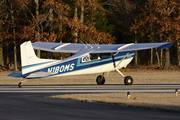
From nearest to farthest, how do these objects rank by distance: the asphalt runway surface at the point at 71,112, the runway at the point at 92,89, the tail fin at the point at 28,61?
1. the asphalt runway surface at the point at 71,112
2. the runway at the point at 92,89
3. the tail fin at the point at 28,61

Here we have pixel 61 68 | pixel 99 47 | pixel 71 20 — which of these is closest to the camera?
pixel 61 68

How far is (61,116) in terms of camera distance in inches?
404

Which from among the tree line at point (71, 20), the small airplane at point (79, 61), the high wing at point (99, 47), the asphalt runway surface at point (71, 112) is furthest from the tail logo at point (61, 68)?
the tree line at point (71, 20)

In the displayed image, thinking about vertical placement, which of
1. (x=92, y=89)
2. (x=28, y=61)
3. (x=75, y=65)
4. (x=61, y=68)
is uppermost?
(x=28, y=61)

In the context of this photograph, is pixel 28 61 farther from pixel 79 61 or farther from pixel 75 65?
pixel 79 61

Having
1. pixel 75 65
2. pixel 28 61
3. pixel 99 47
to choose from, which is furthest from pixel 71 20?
pixel 28 61

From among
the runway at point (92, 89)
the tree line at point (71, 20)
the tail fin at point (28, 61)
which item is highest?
the tree line at point (71, 20)

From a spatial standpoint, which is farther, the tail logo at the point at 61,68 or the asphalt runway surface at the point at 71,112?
the tail logo at the point at 61,68

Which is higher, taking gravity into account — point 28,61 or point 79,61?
point 28,61

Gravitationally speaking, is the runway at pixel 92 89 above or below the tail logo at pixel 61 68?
below

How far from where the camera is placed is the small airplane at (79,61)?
64.6 ft

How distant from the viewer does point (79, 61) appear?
21.5m

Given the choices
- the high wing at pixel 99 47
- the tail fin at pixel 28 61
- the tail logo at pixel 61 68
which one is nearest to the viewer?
the tail fin at pixel 28 61

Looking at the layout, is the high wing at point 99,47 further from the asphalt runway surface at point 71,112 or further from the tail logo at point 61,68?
the asphalt runway surface at point 71,112
